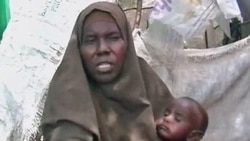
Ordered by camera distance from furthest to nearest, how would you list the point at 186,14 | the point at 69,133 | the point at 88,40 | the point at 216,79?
1. the point at 216,79
2. the point at 186,14
3. the point at 88,40
4. the point at 69,133

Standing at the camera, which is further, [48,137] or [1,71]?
[1,71]

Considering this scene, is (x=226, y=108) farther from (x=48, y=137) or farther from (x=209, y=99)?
(x=48, y=137)

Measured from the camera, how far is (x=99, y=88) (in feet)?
7.68

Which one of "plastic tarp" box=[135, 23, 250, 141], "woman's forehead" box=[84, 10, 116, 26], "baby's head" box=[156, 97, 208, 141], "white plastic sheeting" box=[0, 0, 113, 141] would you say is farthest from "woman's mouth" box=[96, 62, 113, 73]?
"plastic tarp" box=[135, 23, 250, 141]

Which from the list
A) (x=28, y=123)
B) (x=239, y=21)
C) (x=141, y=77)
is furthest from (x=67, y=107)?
(x=239, y=21)

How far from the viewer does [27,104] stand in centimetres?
276

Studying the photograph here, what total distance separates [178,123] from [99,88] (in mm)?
309

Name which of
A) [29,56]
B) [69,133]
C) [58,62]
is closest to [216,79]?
[58,62]

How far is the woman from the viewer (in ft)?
7.28

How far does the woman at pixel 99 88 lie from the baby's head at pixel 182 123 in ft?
0.15

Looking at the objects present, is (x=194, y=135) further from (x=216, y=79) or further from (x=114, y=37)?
(x=216, y=79)

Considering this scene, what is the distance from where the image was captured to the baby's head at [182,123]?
2299 millimetres

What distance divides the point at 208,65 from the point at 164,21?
Result: 35cm

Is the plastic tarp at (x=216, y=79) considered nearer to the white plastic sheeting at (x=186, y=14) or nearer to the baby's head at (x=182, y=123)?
the white plastic sheeting at (x=186, y=14)
